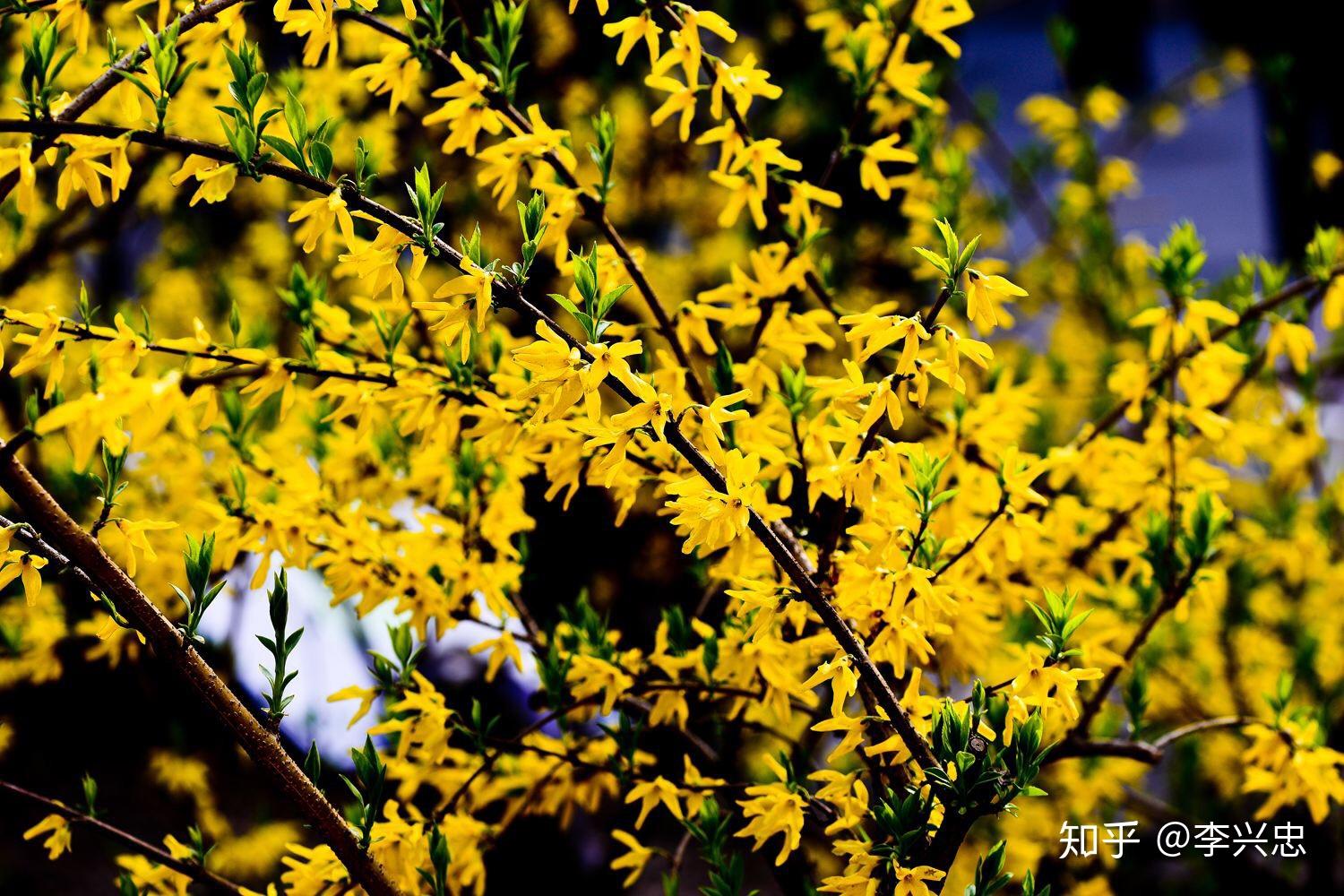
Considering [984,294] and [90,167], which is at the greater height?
[90,167]

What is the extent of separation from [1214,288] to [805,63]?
197 centimetres

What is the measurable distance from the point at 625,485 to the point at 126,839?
0.99 meters

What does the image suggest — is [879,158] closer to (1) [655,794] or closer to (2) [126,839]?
(1) [655,794]

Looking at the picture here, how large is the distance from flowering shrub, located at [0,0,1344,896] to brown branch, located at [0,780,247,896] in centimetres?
1

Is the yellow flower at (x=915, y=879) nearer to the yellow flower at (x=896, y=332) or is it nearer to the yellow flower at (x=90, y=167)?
the yellow flower at (x=896, y=332)

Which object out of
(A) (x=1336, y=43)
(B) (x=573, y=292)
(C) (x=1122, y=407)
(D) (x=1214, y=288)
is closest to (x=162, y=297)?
(B) (x=573, y=292)

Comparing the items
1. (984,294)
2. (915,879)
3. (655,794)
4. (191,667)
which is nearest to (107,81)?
(191,667)

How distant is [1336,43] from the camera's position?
19.3 feet

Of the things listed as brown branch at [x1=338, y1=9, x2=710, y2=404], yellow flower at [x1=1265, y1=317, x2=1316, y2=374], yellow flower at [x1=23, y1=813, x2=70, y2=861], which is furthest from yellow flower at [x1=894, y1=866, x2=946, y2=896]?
yellow flower at [x1=1265, y1=317, x2=1316, y2=374]

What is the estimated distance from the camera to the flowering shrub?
139 centimetres

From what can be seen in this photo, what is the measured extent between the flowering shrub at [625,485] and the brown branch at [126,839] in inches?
0.4

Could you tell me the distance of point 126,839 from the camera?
66.1 inches

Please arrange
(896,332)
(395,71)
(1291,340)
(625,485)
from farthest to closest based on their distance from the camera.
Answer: (1291,340)
(395,71)
(625,485)
(896,332)

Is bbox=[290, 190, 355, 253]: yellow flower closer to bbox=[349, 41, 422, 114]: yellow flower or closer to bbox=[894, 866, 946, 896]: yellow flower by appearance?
bbox=[349, 41, 422, 114]: yellow flower
